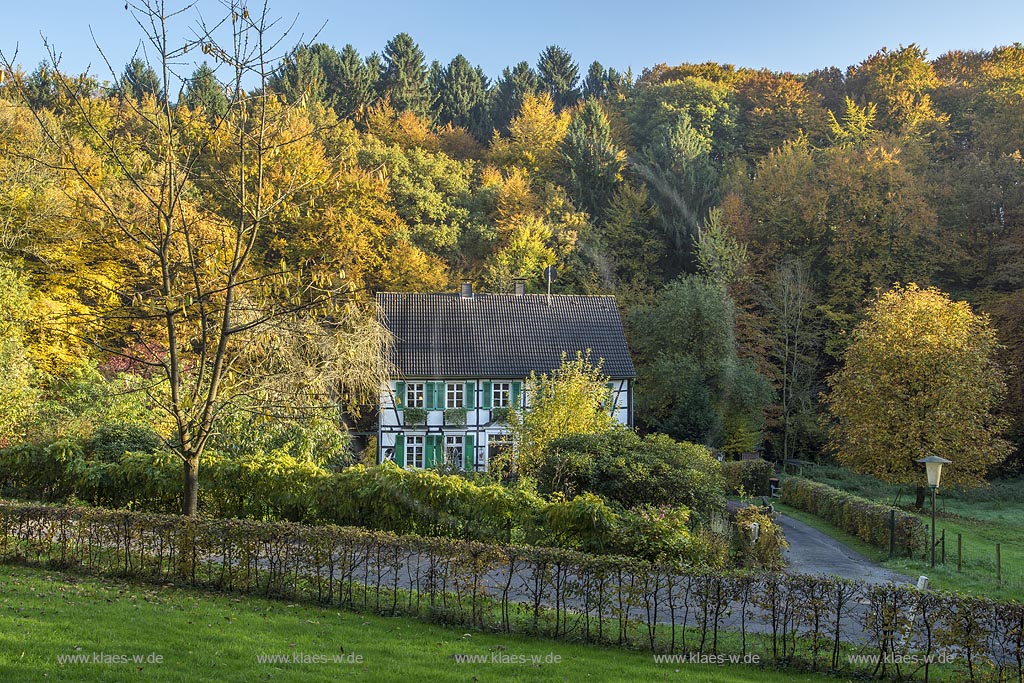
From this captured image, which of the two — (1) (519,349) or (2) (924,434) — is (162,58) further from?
(2) (924,434)

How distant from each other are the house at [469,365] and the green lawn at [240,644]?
720 inches

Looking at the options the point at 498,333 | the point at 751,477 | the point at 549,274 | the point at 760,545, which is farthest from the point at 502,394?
the point at 760,545

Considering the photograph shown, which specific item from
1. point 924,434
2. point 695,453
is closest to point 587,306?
point 924,434

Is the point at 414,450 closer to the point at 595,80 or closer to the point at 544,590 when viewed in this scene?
the point at 544,590

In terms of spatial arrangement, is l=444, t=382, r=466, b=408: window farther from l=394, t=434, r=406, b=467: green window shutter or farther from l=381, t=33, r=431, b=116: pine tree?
l=381, t=33, r=431, b=116: pine tree

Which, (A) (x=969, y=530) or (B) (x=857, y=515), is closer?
(B) (x=857, y=515)

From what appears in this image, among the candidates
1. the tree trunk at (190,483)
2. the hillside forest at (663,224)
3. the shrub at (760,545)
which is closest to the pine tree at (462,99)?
the hillside forest at (663,224)

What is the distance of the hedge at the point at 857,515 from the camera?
17.4 m

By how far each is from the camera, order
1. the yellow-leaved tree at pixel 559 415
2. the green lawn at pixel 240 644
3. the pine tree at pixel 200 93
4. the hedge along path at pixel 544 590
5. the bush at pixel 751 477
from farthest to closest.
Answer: the bush at pixel 751 477, the yellow-leaved tree at pixel 559 415, the pine tree at pixel 200 93, the hedge along path at pixel 544 590, the green lawn at pixel 240 644

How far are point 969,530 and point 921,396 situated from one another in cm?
470

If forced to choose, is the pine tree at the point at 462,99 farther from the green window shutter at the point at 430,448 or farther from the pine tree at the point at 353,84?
the green window shutter at the point at 430,448

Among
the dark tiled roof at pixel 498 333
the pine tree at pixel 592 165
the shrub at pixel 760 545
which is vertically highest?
the pine tree at pixel 592 165

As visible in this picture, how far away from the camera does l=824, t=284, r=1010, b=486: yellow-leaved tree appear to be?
24.6 m

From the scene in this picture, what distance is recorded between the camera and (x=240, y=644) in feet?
24.6
